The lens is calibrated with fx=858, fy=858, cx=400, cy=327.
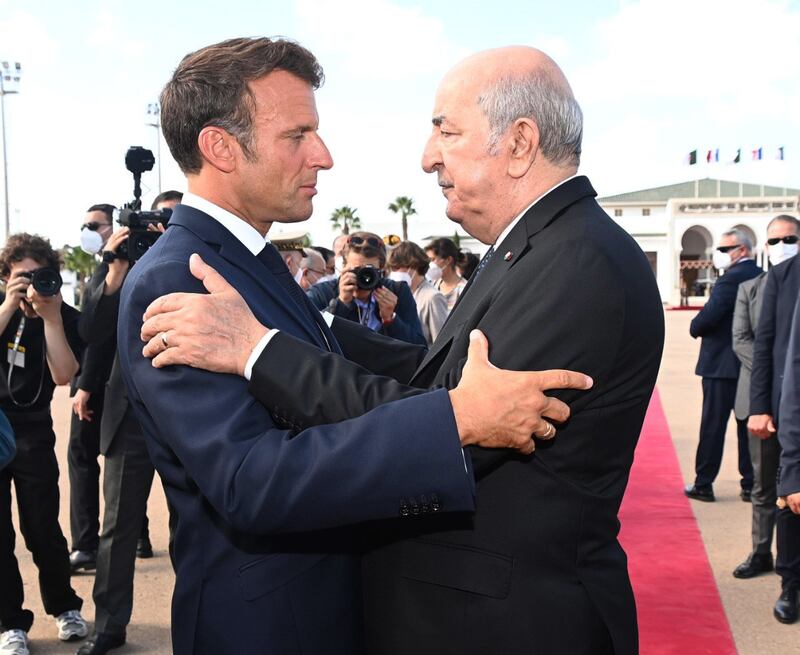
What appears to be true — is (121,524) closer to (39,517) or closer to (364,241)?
(39,517)

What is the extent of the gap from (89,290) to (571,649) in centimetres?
406

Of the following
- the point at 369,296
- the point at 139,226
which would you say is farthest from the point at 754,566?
the point at 139,226

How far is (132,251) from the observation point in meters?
4.31

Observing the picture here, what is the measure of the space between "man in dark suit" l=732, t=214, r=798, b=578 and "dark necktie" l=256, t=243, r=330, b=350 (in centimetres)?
428

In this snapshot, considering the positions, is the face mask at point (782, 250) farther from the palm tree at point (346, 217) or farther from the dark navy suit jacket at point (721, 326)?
the palm tree at point (346, 217)

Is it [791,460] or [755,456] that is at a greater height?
[791,460]

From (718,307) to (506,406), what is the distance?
20.8 ft

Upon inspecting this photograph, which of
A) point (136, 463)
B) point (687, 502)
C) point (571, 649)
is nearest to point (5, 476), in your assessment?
point (136, 463)

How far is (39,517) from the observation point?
466cm

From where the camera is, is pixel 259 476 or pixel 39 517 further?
pixel 39 517

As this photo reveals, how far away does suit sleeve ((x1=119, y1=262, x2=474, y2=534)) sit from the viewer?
162 cm

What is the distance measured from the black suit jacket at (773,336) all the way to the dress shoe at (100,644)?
401cm

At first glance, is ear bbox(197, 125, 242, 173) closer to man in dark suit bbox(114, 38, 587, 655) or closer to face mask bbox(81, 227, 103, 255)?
man in dark suit bbox(114, 38, 587, 655)

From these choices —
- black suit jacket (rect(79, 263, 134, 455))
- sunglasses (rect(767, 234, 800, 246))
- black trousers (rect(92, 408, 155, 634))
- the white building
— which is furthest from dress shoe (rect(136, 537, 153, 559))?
the white building
